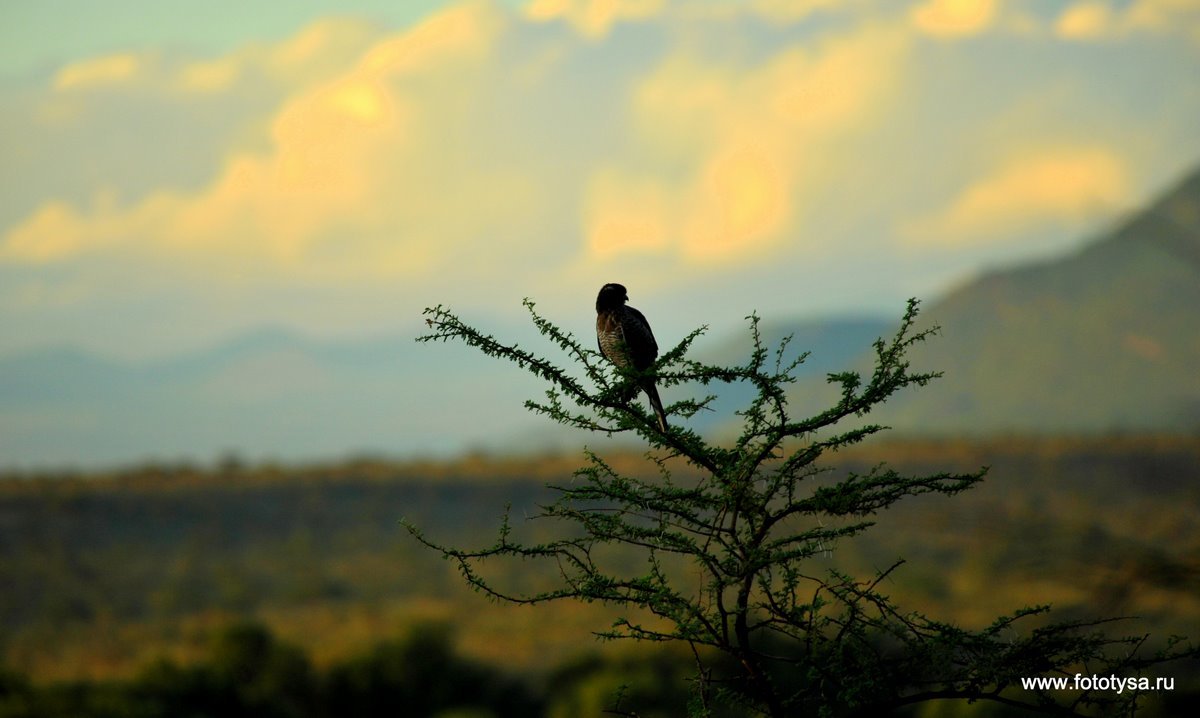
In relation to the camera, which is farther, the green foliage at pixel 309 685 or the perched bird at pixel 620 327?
the green foliage at pixel 309 685

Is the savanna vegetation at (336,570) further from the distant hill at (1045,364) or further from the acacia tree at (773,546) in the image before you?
the acacia tree at (773,546)

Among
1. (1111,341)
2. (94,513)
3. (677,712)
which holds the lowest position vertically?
(677,712)

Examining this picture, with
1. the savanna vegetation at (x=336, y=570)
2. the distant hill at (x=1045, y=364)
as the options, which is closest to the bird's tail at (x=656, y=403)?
the savanna vegetation at (x=336, y=570)

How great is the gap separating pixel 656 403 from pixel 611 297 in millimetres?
1874

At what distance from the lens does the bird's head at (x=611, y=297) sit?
8367 millimetres

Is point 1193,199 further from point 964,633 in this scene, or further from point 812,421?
point 964,633

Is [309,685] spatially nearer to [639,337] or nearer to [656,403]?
[639,337]

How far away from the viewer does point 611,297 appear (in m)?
8.37

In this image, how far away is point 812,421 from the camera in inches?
217

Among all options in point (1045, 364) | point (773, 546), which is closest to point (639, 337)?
point (773, 546)

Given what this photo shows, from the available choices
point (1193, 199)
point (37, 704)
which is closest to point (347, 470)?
point (37, 704)

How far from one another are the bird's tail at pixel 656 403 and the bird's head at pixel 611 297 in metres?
1.80

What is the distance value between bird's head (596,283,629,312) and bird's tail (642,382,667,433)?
1.80m

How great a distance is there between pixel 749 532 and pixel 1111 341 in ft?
428
